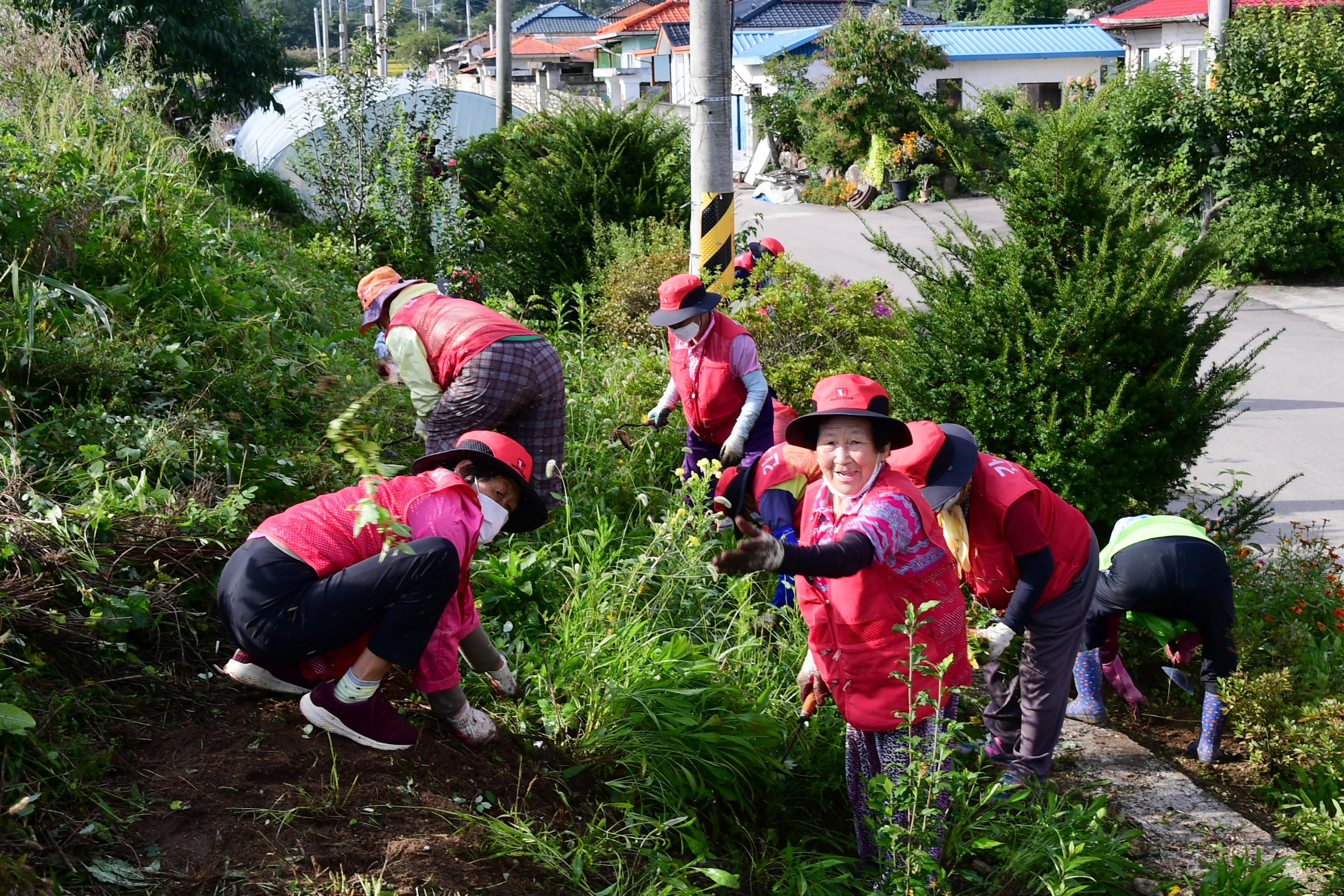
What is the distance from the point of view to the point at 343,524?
300 centimetres

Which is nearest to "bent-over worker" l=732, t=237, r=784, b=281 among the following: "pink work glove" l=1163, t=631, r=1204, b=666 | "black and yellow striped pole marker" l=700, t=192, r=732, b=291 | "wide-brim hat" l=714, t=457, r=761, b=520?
"black and yellow striped pole marker" l=700, t=192, r=732, b=291

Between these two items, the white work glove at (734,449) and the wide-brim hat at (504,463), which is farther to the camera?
the white work glove at (734,449)

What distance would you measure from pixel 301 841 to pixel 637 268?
19.6ft

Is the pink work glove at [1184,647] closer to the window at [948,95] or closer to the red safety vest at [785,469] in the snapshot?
the red safety vest at [785,469]

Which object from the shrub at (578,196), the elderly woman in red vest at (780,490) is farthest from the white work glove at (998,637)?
the shrub at (578,196)

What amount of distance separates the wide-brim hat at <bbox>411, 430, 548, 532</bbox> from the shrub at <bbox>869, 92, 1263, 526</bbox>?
2511mm

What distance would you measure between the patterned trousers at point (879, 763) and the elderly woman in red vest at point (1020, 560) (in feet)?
1.67

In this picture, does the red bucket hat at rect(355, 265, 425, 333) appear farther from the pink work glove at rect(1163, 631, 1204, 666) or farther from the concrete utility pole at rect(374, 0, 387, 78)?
the concrete utility pole at rect(374, 0, 387, 78)

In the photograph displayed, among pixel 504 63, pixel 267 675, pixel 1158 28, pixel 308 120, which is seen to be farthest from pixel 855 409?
pixel 1158 28

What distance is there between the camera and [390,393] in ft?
18.4

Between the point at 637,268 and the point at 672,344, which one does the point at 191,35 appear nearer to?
the point at 637,268

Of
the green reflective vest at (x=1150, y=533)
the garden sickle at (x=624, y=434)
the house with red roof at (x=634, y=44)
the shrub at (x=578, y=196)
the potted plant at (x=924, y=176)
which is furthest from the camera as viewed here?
the house with red roof at (x=634, y=44)

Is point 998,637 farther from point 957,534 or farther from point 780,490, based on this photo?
point 780,490

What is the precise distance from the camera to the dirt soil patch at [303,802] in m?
2.47
